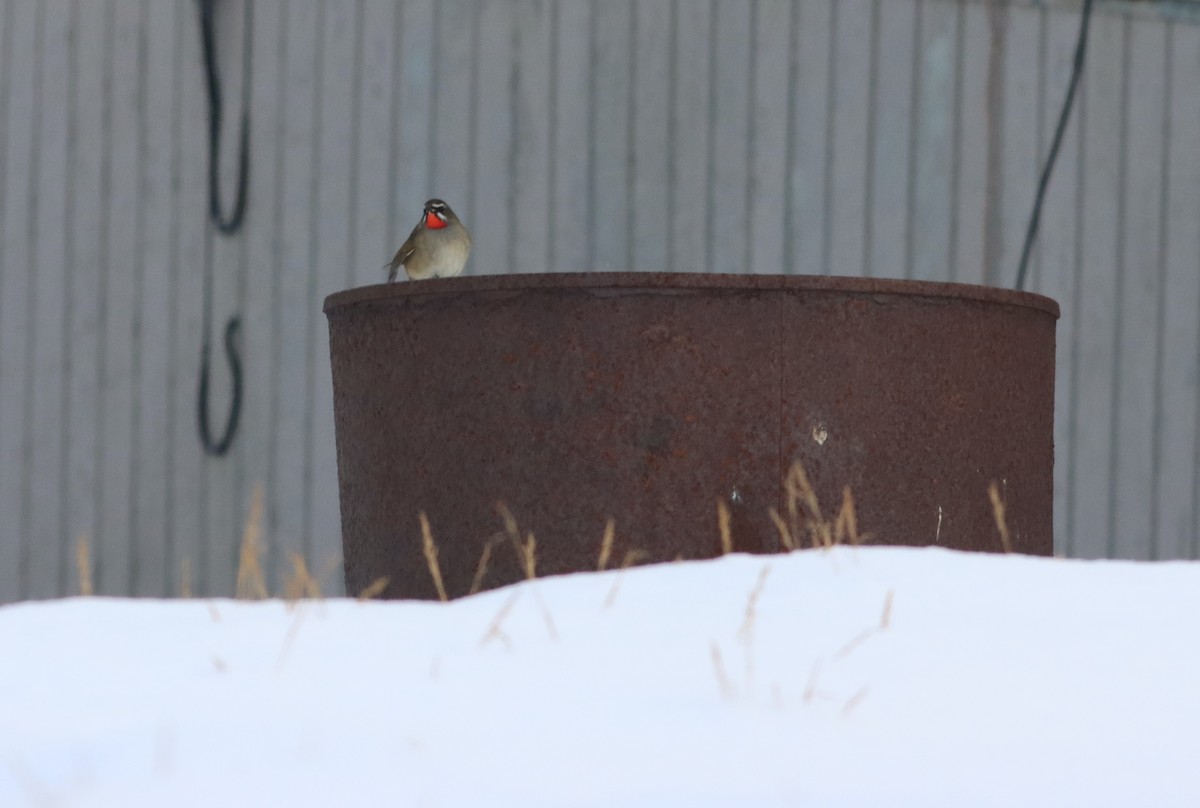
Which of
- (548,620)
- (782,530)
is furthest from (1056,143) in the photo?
(548,620)

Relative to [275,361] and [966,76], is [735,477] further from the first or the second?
[966,76]

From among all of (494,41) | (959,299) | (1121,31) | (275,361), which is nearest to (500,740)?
(959,299)

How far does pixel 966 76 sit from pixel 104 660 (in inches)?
189

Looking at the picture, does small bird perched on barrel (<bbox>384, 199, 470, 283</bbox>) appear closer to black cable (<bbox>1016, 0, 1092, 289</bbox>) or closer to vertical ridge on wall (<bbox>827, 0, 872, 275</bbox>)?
vertical ridge on wall (<bbox>827, 0, 872, 275</bbox>)

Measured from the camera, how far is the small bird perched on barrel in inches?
187

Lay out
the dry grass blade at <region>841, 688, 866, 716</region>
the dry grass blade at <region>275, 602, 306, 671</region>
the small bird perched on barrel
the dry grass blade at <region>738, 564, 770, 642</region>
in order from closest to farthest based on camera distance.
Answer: the dry grass blade at <region>841, 688, 866, 716</region> < the dry grass blade at <region>738, 564, 770, 642</region> < the dry grass blade at <region>275, 602, 306, 671</region> < the small bird perched on barrel

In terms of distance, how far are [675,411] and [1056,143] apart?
3.44 meters

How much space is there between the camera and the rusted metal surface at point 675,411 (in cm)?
360

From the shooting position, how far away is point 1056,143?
249 inches

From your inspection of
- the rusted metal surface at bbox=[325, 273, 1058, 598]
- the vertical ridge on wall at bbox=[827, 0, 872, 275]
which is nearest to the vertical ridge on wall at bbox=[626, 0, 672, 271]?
the vertical ridge on wall at bbox=[827, 0, 872, 275]

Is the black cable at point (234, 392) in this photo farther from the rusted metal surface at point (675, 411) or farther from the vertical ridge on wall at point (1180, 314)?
the vertical ridge on wall at point (1180, 314)

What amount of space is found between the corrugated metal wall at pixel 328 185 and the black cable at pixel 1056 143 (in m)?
0.23

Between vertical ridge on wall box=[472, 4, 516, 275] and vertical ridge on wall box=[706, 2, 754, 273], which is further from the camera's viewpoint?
vertical ridge on wall box=[706, 2, 754, 273]

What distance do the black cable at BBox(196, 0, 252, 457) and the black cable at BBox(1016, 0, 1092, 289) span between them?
128 inches
